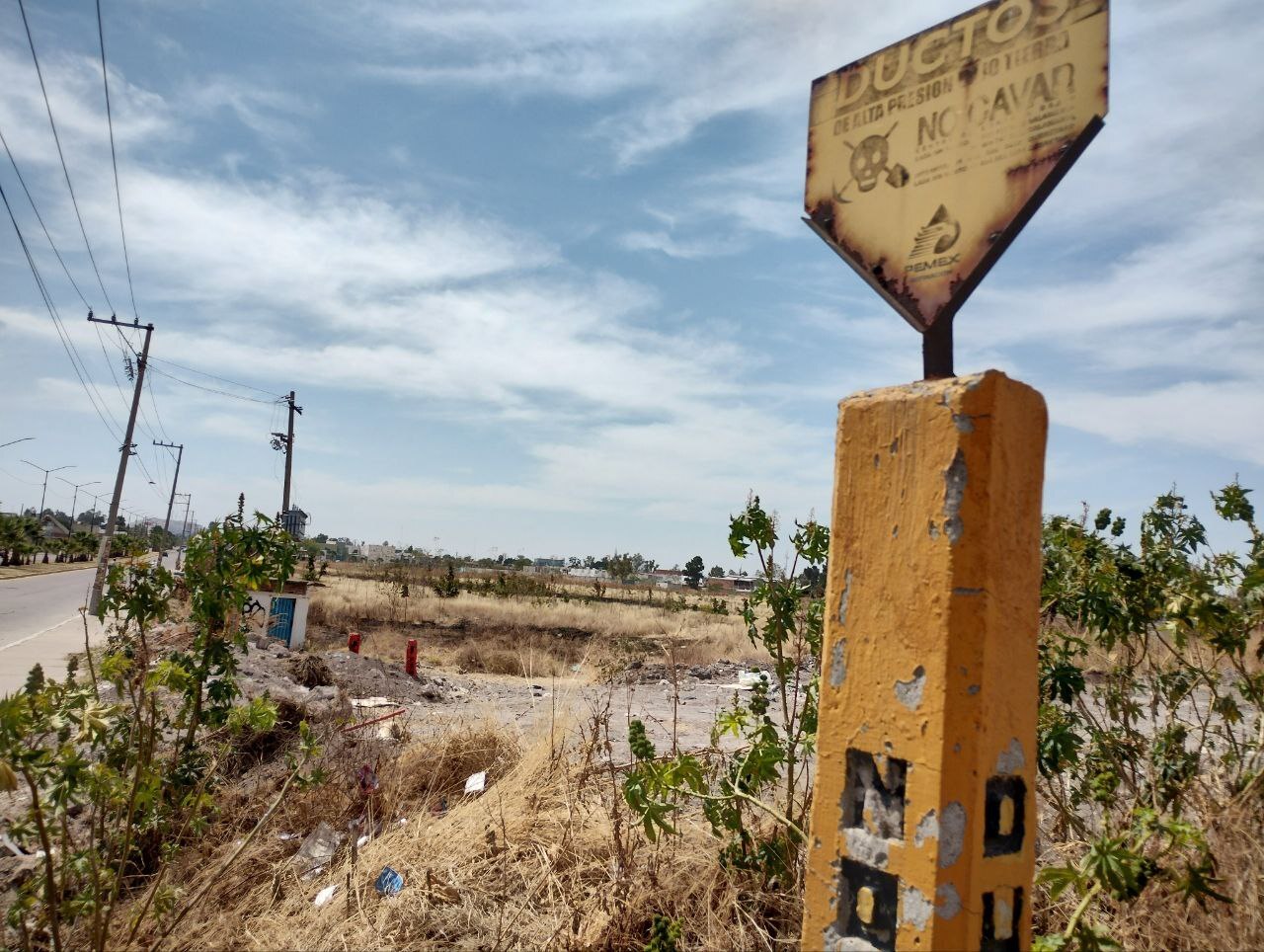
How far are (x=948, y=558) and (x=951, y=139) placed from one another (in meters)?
1.13

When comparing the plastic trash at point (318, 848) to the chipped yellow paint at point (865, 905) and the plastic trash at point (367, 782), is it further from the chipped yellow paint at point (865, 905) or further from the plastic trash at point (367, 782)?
the chipped yellow paint at point (865, 905)

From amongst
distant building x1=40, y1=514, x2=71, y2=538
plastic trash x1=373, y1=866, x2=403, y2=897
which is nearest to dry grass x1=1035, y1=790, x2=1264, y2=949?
plastic trash x1=373, y1=866, x2=403, y2=897

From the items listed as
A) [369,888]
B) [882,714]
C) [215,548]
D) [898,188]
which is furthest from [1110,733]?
[215,548]

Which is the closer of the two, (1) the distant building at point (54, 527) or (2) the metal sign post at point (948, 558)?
(2) the metal sign post at point (948, 558)

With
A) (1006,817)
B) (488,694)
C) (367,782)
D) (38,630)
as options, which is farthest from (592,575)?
(1006,817)

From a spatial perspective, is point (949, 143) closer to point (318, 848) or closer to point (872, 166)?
point (872, 166)

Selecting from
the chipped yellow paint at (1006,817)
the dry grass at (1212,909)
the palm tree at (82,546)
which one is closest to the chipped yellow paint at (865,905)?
the chipped yellow paint at (1006,817)

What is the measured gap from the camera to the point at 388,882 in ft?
13.1

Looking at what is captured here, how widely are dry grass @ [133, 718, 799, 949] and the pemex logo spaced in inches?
96.2

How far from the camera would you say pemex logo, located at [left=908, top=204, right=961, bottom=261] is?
7.16 ft

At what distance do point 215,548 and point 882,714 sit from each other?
3433 millimetres

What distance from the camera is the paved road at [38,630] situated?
36.2 ft

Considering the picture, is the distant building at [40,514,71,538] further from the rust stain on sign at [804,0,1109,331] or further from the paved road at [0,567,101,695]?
the rust stain on sign at [804,0,1109,331]

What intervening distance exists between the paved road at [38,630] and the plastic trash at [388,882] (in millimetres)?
4508
